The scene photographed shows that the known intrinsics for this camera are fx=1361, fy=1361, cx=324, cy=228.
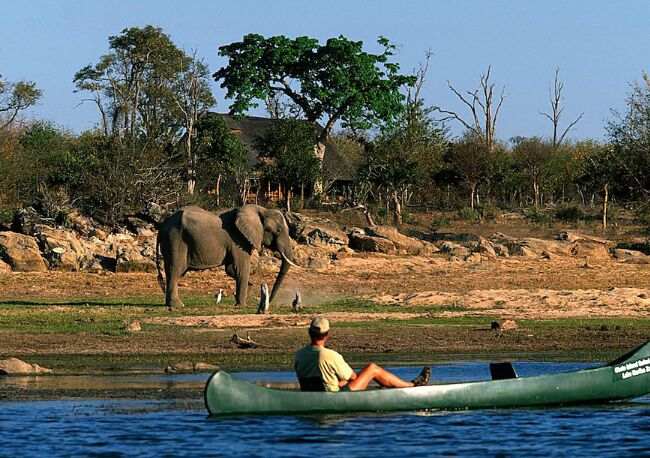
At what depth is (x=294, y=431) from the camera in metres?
14.6

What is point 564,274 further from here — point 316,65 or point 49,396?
point 316,65

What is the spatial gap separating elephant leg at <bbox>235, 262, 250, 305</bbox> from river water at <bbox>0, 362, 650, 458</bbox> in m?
10.8

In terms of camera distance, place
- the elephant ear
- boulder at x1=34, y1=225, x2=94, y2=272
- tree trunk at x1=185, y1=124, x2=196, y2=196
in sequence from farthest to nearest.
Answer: tree trunk at x1=185, y1=124, x2=196, y2=196, boulder at x1=34, y1=225, x2=94, y2=272, the elephant ear

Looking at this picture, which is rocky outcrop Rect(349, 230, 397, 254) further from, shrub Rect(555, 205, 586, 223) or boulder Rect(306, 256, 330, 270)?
shrub Rect(555, 205, 586, 223)

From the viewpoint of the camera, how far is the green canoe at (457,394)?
14562 mm

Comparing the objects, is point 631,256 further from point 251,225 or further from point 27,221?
point 27,221

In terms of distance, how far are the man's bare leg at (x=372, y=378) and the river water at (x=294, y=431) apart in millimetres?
436

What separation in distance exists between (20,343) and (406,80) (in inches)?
1464

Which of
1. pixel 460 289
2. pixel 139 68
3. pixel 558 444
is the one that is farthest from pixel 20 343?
pixel 139 68

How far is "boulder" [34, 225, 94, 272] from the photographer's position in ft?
114

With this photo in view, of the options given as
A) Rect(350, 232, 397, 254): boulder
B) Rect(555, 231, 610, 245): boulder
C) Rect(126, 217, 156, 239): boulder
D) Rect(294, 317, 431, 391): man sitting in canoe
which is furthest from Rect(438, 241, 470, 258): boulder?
Rect(294, 317, 431, 391): man sitting in canoe

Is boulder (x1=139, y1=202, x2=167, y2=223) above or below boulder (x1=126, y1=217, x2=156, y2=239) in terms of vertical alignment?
above

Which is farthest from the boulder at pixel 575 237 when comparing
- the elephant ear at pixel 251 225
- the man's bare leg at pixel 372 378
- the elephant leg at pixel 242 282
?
the man's bare leg at pixel 372 378

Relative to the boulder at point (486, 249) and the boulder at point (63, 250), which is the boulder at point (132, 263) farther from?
the boulder at point (486, 249)
